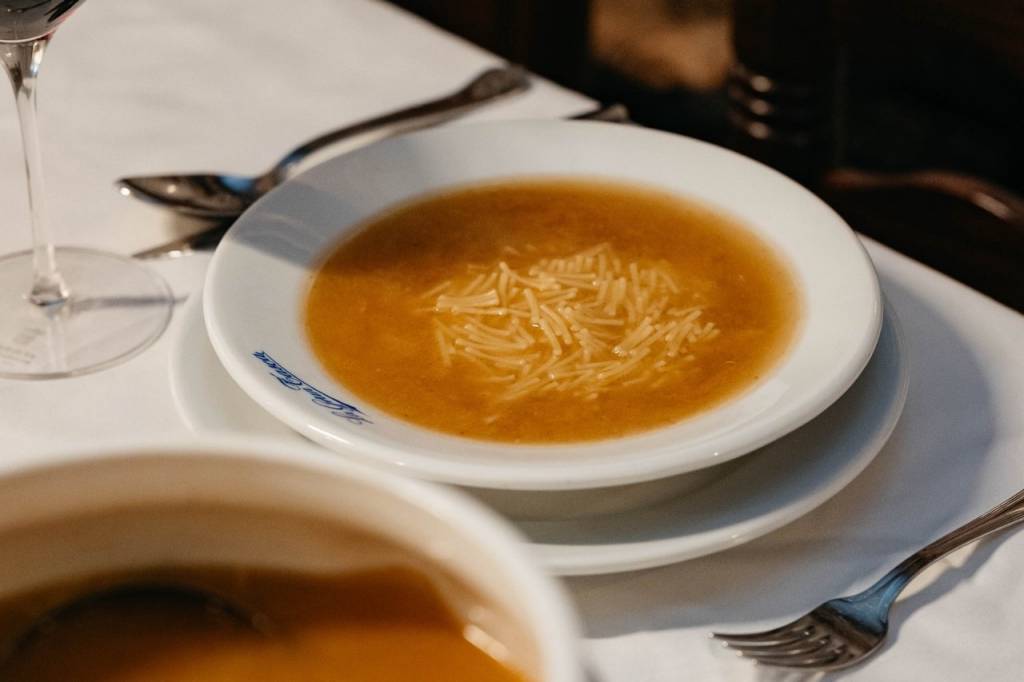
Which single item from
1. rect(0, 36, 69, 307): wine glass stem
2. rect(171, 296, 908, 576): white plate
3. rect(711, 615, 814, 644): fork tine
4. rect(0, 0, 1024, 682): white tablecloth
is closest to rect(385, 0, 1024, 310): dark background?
rect(0, 0, 1024, 682): white tablecloth

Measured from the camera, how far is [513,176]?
0.97 metres

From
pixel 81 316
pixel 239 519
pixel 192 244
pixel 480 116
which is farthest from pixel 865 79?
pixel 239 519

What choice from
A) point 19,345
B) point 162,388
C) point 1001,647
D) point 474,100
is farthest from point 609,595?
point 474,100

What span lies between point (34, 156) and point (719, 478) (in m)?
0.55

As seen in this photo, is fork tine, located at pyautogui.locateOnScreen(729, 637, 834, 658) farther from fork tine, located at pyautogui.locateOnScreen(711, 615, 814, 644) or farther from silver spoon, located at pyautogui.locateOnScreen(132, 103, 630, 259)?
silver spoon, located at pyautogui.locateOnScreen(132, 103, 630, 259)

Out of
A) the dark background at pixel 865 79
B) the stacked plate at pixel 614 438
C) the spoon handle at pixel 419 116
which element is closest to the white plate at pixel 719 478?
the stacked plate at pixel 614 438

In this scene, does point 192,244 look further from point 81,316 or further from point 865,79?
point 865,79

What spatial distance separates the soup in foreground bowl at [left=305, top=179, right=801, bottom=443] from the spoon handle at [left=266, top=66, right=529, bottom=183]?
0.62 ft

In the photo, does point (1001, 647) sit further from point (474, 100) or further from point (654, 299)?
point (474, 100)

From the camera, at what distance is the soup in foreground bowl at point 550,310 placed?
0.69 meters

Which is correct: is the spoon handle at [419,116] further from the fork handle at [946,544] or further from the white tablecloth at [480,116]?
the fork handle at [946,544]

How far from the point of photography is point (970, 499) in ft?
2.23

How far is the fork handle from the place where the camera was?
1.97 feet

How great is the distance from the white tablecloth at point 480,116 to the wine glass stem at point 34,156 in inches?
3.6
